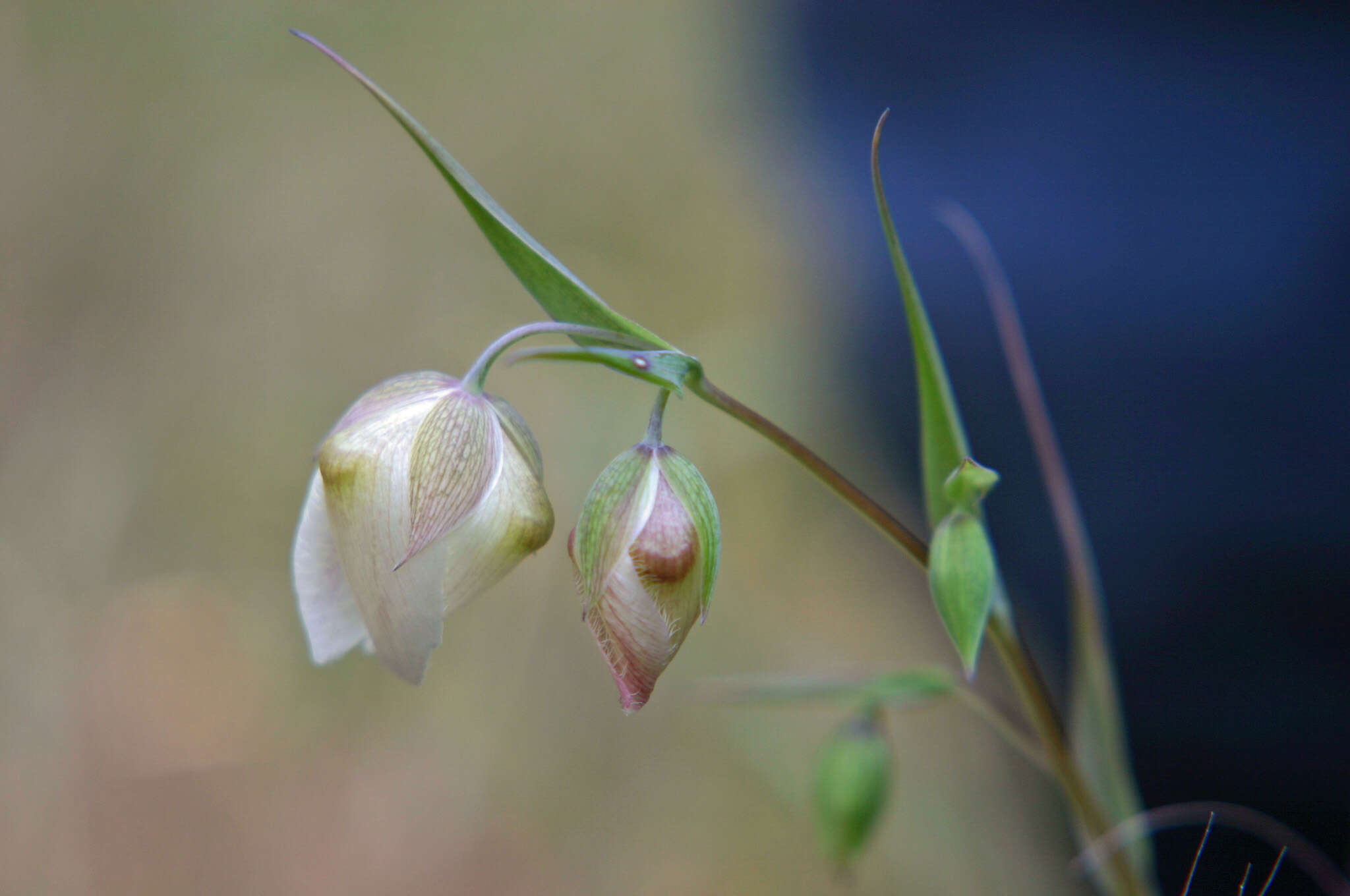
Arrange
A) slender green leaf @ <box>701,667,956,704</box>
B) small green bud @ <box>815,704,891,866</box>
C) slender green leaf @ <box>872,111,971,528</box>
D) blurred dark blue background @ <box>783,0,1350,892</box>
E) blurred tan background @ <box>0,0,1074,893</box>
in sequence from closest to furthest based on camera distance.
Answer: slender green leaf @ <box>872,111,971,528</box>
slender green leaf @ <box>701,667,956,704</box>
small green bud @ <box>815,704,891,866</box>
blurred dark blue background @ <box>783,0,1350,892</box>
blurred tan background @ <box>0,0,1074,893</box>

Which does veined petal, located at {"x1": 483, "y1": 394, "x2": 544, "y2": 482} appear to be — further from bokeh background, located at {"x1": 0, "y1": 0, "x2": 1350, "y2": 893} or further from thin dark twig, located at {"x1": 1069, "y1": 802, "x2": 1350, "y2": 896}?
bokeh background, located at {"x1": 0, "y1": 0, "x2": 1350, "y2": 893}

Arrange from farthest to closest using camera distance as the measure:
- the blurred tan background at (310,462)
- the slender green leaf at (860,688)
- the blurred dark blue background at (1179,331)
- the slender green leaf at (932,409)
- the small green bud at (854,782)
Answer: the blurred tan background at (310,462) → the blurred dark blue background at (1179,331) → the small green bud at (854,782) → the slender green leaf at (860,688) → the slender green leaf at (932,409)

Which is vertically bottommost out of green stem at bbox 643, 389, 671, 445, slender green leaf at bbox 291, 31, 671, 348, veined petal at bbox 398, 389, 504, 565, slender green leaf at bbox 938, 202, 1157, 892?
slender green leaf at bbox 938, 202, 1157, 892

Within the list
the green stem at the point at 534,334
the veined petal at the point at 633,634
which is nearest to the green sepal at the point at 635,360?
the green stem at the point at 534,334

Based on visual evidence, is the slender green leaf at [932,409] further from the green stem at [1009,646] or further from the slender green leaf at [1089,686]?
the slender green leaf at [1089,686]

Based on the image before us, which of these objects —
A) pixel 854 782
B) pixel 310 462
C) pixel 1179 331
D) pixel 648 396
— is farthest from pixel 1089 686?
pixel 310 462

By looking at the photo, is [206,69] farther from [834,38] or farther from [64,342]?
[834,38]

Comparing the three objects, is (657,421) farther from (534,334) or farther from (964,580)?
(964,580)

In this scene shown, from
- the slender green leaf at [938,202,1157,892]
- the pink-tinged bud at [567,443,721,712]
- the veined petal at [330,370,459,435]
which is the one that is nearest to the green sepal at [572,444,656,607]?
the pink-tinged bud at [567,443,721,712]
